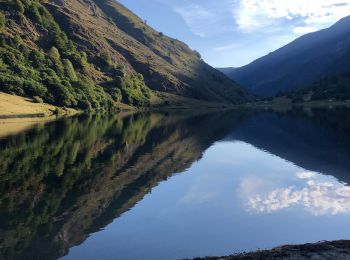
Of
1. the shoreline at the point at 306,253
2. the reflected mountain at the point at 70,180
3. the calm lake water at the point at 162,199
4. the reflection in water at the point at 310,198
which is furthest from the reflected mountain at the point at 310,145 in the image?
the shoreline at the point at 306,253

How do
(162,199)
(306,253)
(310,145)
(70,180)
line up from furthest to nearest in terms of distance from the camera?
(310,145) < (70,180) < (162,199) < (306,253)

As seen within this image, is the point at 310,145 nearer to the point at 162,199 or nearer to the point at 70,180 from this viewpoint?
the point at 162,199

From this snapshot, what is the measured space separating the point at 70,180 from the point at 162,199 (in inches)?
507

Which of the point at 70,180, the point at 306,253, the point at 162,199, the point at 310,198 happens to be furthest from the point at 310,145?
the point at 306,253

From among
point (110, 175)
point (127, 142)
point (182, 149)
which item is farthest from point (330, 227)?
point (127, 142)

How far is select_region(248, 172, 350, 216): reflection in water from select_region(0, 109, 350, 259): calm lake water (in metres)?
0.11

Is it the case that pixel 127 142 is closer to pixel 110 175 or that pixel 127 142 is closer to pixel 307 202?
pixel 110 175

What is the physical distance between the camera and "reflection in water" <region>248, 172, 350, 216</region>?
39406mm

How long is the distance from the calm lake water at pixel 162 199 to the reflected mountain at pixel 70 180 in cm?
13

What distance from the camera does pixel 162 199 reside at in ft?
142

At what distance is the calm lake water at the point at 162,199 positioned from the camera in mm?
29234

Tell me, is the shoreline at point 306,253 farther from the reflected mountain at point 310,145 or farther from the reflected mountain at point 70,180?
the reflected mountain at point 310,145

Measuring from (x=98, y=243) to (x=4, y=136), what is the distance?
67899 mm

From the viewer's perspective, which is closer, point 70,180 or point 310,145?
point 70,180
